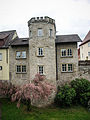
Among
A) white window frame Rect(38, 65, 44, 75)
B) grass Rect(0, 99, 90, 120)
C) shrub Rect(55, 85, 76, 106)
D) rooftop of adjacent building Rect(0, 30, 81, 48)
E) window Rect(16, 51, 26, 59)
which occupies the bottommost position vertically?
grass Rect(0, 99, 90, 120)

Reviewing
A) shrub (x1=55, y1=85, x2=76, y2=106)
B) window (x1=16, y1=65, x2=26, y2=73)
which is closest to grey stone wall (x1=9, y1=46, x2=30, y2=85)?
window (x1=16, y1=65, x2=26, y2=73)

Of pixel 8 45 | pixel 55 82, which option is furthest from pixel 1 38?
pixel 55 82

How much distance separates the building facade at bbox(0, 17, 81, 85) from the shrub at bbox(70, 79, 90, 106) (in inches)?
75.6

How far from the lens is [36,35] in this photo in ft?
56.3

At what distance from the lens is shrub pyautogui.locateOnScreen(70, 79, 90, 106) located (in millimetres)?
16125

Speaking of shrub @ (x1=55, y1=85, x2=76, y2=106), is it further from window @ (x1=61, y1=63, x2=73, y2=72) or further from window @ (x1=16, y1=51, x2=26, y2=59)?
window @ (x1=16, y1=51, x2=26, y2=59)

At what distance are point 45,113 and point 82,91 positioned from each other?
6.94m

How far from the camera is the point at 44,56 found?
17188mm

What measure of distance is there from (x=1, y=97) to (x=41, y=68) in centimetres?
1012

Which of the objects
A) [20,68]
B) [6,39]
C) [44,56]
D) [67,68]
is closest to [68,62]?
[67,68]

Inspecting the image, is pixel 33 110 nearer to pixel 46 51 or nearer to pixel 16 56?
pixel 46 51

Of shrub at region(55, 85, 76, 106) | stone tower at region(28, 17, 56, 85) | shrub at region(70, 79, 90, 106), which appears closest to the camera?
shrub at region(55, 85, 76, 106)

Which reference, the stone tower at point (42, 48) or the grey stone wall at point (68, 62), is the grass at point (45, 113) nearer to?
the stone tower at point (42, 48)

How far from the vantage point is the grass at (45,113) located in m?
13.4
